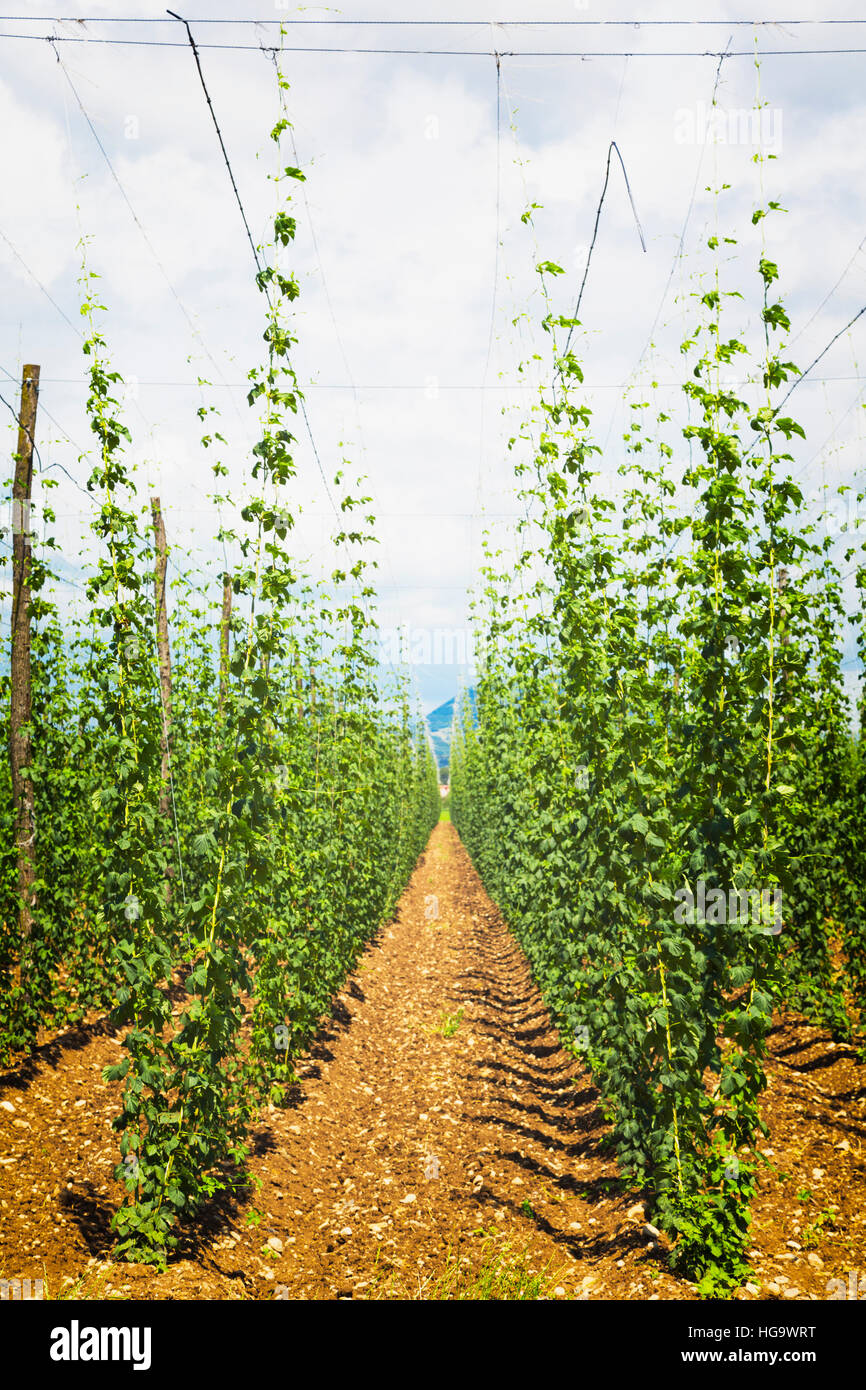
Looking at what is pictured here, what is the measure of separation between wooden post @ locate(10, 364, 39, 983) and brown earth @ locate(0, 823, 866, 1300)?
163 cm

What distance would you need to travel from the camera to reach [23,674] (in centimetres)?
785

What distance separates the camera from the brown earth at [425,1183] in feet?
15.2

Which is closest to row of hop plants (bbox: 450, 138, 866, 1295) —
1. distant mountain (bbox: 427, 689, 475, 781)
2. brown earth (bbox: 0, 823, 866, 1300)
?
brown earth (bbox: 0, 823, 866, 1300)

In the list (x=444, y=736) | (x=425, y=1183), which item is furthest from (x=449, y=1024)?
(x=444, y=736)

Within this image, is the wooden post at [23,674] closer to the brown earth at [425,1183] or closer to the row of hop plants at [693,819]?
the brown earth at [425,1183]

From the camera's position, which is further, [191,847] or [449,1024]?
[449,1024]

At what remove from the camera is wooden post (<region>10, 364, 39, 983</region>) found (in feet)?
24.6

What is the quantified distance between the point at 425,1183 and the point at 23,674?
Result: 19.3ft

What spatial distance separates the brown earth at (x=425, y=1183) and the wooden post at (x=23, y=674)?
1627mm

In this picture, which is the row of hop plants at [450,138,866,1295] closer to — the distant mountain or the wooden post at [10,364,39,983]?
the wooden post at [10,364,39,983]

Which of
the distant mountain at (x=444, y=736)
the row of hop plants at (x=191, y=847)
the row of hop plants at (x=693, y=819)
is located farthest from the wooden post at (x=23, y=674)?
the distant mountain at (x=444, y=736)

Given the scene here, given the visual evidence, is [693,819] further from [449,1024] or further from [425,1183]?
[449,1024]
